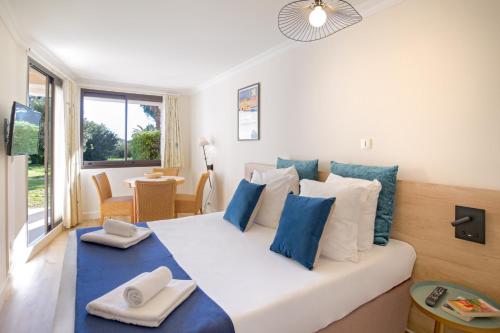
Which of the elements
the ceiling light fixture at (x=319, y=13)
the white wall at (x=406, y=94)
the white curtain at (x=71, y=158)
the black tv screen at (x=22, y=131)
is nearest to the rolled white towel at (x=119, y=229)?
the black tv screen at (x=22, y=131)

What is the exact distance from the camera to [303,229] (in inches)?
67.2

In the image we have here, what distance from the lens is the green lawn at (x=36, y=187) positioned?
11.8ft

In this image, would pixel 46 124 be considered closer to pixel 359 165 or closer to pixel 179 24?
pixel 179 24

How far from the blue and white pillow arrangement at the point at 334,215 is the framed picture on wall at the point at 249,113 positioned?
1.47 metres

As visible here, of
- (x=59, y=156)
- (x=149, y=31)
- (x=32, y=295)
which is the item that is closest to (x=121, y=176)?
(x=59, y=156)

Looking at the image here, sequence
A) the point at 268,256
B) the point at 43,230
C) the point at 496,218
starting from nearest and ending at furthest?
the point at 496,218, the point at 268,256, the point at 43,230

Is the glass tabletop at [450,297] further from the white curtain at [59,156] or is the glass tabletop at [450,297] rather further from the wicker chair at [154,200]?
the white curtain at [59,156]

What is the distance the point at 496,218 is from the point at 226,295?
158 centimetres

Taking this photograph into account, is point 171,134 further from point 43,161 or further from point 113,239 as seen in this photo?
point 113,239

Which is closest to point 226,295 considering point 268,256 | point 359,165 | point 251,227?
point 268,256

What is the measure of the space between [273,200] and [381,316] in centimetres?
115

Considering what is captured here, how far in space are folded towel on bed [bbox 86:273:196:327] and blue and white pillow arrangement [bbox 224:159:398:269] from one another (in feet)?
2.51

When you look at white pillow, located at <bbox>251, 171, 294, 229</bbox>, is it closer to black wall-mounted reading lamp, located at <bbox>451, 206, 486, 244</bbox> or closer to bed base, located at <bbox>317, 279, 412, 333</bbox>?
bed base, located at <bbox>317, 279, 412, 333</bbox>

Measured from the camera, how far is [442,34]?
1.81 meters
